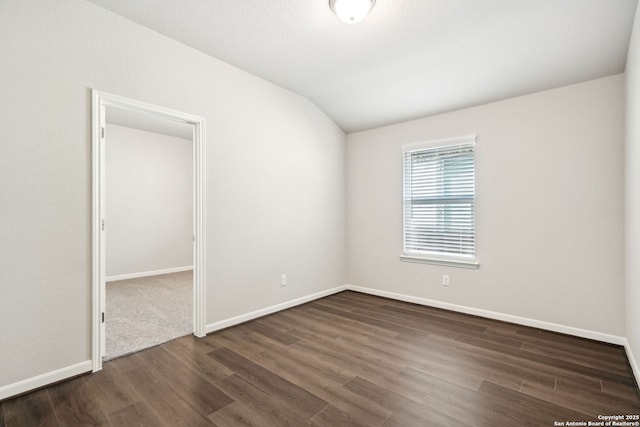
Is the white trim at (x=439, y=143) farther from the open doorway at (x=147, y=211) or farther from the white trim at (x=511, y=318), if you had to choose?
the open doorway at (x=147, y=211)

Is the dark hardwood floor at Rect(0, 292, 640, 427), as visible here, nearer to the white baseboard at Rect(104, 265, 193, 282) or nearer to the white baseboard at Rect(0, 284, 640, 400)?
the white baseboard at Rect(0, 284, 640, 400)

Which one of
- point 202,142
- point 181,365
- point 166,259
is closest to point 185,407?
point 181,365

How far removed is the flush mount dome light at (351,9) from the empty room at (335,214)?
0.05 ft

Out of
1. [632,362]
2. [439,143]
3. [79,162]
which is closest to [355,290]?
[439,143]

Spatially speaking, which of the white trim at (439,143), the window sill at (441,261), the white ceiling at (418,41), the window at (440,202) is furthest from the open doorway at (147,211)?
the white trim at (439,143)

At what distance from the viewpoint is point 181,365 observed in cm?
241

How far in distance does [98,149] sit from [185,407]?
1.92 meters

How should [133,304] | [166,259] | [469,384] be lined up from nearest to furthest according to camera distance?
[469,384]
[133,304]
[166,259]

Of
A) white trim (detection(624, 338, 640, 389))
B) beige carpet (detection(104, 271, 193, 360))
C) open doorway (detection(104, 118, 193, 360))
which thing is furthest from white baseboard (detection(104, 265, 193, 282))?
white trim (detection(624, 338, 640, 389))

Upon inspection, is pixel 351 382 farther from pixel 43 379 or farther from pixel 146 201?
pixel 146 201

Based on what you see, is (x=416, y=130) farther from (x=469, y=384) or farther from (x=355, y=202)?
(x=469, y=384)

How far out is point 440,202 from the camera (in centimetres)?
384

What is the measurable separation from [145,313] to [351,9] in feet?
12.2

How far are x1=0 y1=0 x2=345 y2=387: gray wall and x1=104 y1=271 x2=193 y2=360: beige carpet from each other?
0.45m
